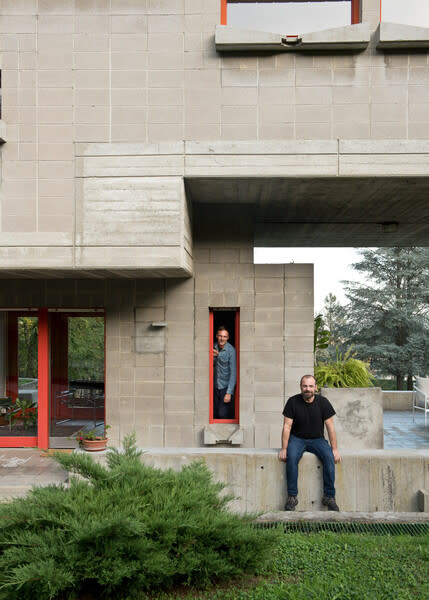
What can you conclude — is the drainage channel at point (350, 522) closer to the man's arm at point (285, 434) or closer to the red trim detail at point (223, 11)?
the man's arm at point (285, 434)

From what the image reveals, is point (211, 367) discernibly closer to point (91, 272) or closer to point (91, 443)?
point (91, 443)

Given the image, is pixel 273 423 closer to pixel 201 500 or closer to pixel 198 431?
pixel 198 431

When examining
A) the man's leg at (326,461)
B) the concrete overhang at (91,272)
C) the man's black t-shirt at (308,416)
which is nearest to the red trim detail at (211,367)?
the concrete overhang at (91,272)

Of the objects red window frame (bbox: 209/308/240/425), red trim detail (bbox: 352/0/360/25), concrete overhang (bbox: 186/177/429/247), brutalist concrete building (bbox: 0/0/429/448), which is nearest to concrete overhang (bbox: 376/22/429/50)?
brutalist concrete building (bbox: 0/0/429/448)

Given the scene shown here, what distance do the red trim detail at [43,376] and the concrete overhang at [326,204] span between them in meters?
3.80

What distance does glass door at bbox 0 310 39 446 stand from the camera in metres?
9.25

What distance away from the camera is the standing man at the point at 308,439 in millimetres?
6129

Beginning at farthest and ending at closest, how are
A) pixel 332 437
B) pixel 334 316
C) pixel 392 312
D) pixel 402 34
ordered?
pixel 334 316
pixel 392 312
pixel 402 34
pixel 332 437

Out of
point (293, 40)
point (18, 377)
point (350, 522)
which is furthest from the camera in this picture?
point (18, 377)

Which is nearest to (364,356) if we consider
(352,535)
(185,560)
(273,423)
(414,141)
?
(273,423)

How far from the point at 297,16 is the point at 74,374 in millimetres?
7494

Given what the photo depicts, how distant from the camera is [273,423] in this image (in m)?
8.83

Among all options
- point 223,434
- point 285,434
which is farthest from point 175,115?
point 223,434

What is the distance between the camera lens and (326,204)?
29.1ft
